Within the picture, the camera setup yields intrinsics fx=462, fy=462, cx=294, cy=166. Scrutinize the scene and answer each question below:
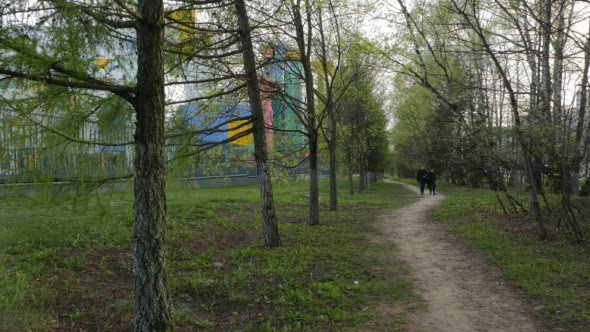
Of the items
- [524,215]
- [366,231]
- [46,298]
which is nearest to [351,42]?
[366,231]

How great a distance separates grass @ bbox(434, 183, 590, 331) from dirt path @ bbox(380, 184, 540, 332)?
27cm

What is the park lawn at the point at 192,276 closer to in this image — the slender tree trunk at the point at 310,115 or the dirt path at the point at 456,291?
the dirt path at the point at 456,291

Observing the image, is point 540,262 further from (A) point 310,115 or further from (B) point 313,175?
(A) point 310,115

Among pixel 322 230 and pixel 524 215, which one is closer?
pixel 322 230

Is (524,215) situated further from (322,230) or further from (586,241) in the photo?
(322,230)

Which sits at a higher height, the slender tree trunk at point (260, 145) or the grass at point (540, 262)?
the slender tree trunk at point (260, 145)

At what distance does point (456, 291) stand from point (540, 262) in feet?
7.21

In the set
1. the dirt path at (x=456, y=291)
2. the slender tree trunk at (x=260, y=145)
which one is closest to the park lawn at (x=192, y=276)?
the dirt path at (x=456, y=291)

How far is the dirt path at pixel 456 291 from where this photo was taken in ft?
17.1

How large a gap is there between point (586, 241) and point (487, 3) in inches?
213

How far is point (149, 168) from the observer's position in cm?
426

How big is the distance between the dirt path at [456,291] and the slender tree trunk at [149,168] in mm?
2800

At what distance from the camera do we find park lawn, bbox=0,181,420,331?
5.20 metres

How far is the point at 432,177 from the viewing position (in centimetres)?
2612
